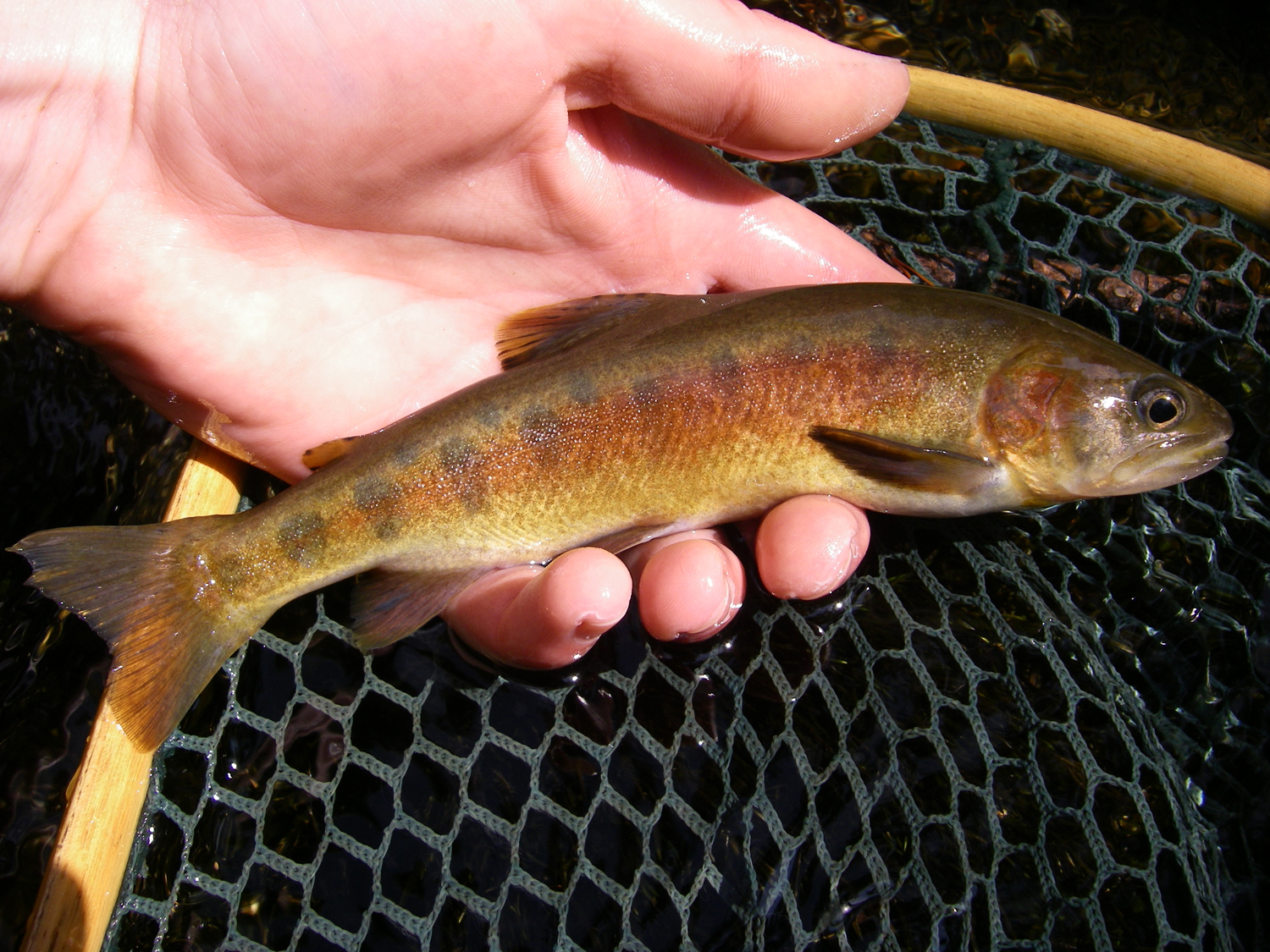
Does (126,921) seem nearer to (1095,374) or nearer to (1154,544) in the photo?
(1095,374)

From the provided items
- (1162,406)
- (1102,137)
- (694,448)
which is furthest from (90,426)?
(1102,137)

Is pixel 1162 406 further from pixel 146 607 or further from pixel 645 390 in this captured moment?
pixel 146 607

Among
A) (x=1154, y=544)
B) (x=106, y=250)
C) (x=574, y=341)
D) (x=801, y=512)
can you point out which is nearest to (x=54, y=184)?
(x=106, y=250)

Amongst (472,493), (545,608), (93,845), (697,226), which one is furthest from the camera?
(697,226)

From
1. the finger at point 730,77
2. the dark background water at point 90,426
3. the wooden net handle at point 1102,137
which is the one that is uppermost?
the finger at point 730,77

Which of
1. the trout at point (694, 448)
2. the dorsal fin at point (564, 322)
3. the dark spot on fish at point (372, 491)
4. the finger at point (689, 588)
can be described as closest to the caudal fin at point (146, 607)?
the trout at point (694, 448)

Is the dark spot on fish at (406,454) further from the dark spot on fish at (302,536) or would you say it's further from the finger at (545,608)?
the finger at (545,608)

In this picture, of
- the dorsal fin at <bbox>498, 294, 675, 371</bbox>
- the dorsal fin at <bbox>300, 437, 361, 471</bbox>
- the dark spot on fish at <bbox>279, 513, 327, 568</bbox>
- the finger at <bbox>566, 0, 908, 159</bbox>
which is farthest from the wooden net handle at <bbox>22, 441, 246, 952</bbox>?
the finger at <bbox>566, 0, 908, 159</bbox>
